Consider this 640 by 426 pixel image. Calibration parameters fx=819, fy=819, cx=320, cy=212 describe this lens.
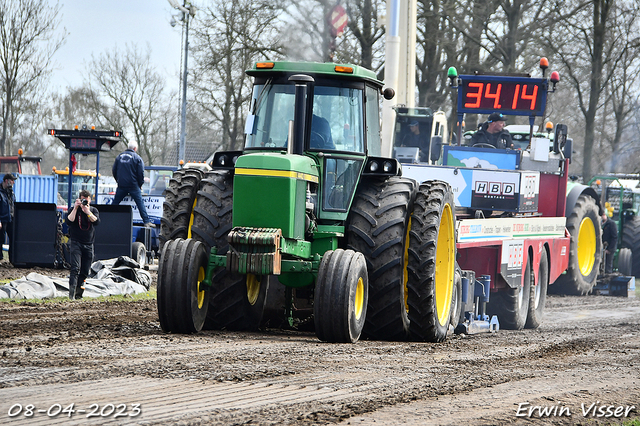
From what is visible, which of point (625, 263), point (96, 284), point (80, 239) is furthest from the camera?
point (625, 263)

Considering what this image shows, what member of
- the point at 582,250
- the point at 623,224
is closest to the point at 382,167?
the point at 582,250

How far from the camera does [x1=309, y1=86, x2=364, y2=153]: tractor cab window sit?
7730 mm

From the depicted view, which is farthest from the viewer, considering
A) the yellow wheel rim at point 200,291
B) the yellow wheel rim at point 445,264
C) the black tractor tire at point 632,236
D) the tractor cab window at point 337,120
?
the black tractor tire at point 632,236

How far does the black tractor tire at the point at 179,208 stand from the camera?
7.99 meters

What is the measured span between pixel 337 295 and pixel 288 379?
158cm

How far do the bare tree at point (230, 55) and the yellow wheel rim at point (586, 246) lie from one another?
758 cm

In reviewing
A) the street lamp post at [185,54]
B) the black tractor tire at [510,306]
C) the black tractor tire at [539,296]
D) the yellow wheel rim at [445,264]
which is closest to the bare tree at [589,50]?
the street lamp post at [185,54]

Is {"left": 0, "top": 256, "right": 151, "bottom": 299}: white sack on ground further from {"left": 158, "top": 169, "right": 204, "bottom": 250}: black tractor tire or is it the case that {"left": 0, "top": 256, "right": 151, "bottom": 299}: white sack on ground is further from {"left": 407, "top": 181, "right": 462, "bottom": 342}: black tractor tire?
{"left": 407, "top": 181, "right": 462, "bottom": 342}: black tractor tire

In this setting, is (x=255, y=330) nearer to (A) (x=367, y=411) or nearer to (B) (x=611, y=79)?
(A) (x=367, y=411)

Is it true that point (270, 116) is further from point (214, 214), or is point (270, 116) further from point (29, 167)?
point (29, 167)

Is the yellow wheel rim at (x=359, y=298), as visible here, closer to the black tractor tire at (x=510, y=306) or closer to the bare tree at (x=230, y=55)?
the black tractor tire at (x=510, y=306)

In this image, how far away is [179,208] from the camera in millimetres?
8062

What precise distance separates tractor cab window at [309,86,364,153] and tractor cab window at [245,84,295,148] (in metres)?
0.28

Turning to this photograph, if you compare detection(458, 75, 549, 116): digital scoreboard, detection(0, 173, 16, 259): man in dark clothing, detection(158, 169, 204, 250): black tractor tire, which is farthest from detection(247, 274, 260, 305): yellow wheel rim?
detection(0, 173, 16, 259): man in dark clothing
